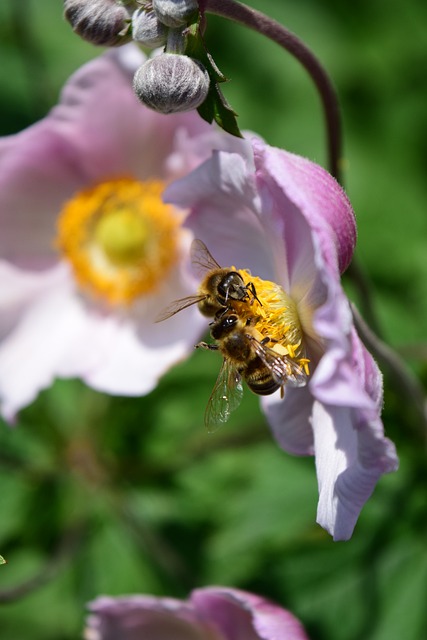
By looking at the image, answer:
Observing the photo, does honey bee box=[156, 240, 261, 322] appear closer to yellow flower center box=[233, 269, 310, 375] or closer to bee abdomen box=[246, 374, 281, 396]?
yellow flower center box=[233, 269, 310, 375]

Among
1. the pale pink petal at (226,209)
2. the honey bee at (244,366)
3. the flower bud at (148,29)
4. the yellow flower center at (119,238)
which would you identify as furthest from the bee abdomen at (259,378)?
the yellow flower center at (119,238)

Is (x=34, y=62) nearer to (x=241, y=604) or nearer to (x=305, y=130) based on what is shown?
(x=305, y=130)

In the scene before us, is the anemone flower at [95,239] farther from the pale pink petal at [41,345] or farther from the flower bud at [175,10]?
the flower bud at [175,10]

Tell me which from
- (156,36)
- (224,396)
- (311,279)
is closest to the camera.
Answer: (156,36)

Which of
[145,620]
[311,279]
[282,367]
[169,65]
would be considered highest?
[169,65]

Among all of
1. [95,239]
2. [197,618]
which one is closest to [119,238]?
[95,239]

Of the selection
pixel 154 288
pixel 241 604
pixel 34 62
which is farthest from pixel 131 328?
pixel 34 62

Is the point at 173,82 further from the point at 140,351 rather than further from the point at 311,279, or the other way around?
the point at 140,351
